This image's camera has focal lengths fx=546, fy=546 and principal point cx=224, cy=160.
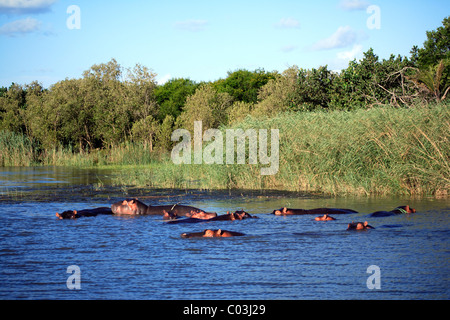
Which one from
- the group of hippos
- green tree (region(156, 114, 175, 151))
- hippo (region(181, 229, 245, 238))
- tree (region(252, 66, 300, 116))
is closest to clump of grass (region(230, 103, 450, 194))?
the group of hippos

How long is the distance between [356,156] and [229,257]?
9681 mm

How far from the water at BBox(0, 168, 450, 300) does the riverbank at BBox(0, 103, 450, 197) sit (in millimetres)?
2303

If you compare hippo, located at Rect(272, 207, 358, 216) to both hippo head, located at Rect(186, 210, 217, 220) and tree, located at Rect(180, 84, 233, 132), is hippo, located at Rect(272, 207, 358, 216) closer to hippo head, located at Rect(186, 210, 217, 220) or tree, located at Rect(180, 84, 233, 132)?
hippo head, located at Rect(186, 210, 217, 220)

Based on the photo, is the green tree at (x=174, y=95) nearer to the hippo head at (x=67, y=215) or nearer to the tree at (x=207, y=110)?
the tree at (x=207, y=110)

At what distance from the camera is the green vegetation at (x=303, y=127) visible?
56.4ft

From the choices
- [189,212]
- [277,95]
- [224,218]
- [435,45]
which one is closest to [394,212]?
[224,218]

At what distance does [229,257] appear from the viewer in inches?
360

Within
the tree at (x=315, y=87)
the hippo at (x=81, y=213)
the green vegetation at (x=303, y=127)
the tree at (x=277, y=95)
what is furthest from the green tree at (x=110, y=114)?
the hippo at (x=81, y=213)

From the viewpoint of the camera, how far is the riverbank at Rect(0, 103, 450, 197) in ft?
55.2

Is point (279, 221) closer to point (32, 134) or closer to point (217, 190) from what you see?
point (217, 190)
